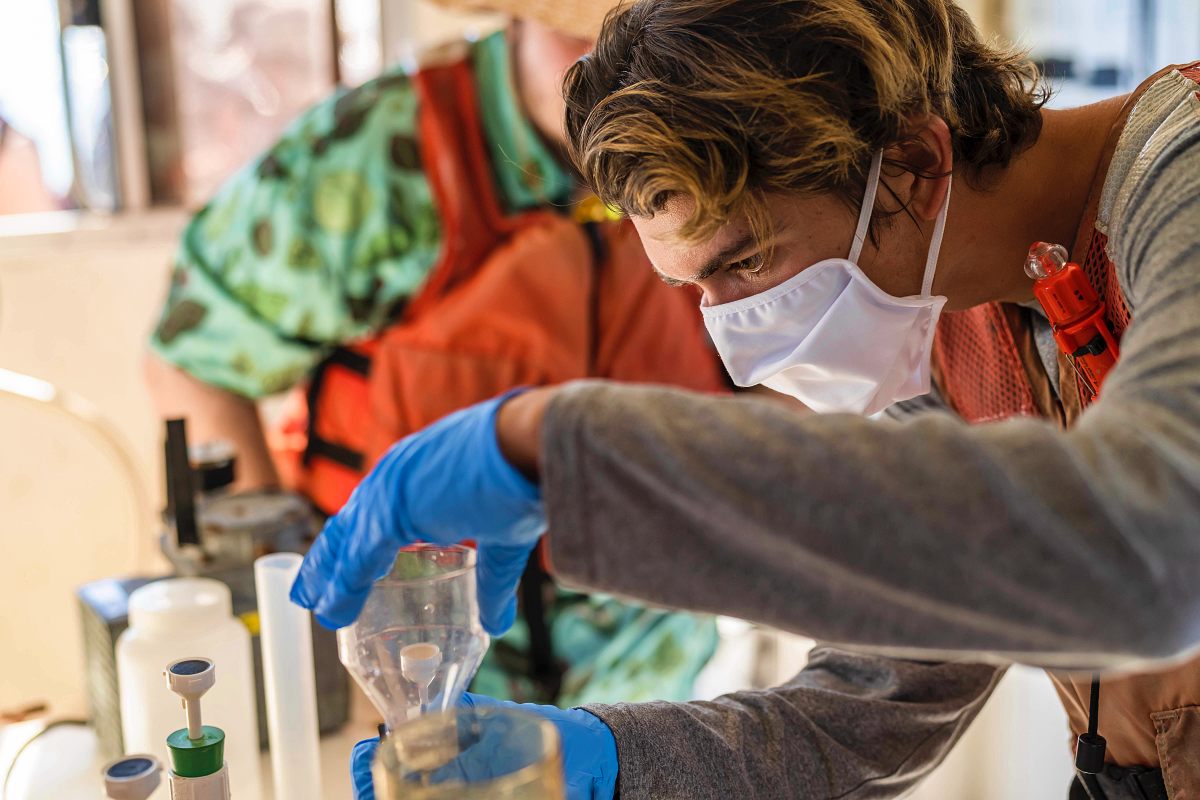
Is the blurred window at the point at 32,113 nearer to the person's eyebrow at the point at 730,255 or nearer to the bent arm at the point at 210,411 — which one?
the bent arm at the point at 210,411

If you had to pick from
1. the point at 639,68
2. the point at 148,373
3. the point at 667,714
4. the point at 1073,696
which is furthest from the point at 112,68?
the point at 1073,696

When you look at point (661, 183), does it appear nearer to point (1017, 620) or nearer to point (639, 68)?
point (639, 68)

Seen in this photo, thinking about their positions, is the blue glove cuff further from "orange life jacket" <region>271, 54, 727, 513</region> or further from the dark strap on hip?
"orange life jacket" <region>271, 54, 727, 513</region>

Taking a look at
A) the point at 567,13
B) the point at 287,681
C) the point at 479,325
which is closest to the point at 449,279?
the point at 479,325

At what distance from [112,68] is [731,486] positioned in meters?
2.31

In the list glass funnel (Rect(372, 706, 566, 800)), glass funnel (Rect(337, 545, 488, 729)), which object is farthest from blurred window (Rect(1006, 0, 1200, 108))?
glass funnel (Rect(372, 706, 566, 800))

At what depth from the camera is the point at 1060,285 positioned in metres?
0.74

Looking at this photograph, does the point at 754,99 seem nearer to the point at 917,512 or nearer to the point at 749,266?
the point at 749,266

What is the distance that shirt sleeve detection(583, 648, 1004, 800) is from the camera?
0.76 meters

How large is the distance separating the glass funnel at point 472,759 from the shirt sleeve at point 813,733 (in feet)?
0.98

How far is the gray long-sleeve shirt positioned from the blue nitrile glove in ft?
0.17

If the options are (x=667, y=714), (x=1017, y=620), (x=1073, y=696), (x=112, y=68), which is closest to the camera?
(x=1017, y=620)

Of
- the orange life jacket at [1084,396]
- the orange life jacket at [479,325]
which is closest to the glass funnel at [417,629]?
the orange life jacket at [1084,396]

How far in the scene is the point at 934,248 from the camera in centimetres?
82
